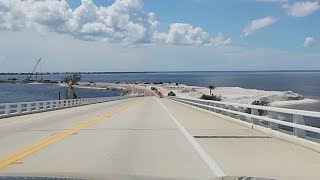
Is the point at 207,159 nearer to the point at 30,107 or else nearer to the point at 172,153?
the point at 172,153

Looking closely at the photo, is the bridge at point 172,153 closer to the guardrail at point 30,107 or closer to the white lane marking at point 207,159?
the white lane marking at point 207,159

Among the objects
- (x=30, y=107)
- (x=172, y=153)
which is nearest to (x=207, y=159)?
(x=172, y=153)

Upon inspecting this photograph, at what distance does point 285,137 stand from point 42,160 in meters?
7.61

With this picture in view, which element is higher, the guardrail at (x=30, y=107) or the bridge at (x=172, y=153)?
the bridge at (x=172, y=153)

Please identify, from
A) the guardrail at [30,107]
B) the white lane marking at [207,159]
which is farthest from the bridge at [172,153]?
the guardrail at [30,107]

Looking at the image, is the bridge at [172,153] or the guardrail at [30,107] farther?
the guardrail at [30,107]

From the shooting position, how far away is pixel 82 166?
10.4 meters

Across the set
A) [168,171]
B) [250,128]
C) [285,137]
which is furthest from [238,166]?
[250,128]

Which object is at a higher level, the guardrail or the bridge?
the bridge

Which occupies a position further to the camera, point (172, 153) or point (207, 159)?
point (172, 153)

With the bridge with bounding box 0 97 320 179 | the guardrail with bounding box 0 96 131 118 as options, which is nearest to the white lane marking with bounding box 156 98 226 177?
the bridge with bounding box 0 97 320 179

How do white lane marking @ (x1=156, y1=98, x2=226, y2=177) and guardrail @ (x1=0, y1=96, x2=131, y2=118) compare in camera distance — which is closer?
white lane marking @ (x1=156, y1=98, x2=226, y2=177)

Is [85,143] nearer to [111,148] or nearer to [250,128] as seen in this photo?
[111,148]

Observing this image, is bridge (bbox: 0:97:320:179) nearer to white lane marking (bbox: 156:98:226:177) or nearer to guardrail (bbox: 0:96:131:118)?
white lane marking (bbox: 156:98:226:177)
